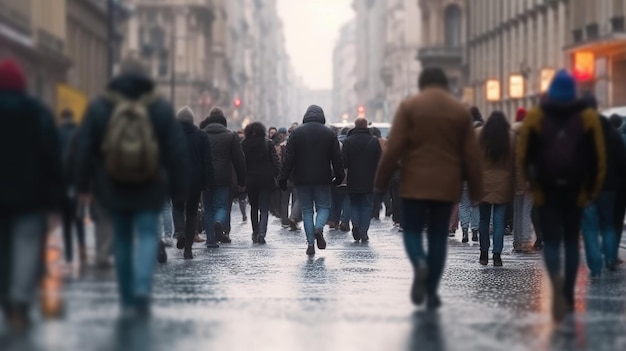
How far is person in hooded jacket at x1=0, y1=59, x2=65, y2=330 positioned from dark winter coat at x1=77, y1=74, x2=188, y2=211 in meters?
0.52

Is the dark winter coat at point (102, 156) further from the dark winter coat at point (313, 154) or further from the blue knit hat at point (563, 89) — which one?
the dark winter coat at point (313, 154)

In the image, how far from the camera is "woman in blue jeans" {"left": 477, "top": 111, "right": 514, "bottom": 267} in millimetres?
17266

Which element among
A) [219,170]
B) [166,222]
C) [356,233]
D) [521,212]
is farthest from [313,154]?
[356,233]

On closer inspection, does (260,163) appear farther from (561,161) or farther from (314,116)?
(561,161)

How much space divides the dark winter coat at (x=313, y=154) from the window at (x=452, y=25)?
262 feet

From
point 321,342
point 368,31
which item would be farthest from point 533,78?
point 368,31

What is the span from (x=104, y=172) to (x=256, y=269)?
6.82 m

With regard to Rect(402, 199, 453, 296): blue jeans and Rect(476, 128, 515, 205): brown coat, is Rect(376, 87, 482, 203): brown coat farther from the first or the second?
Rect(476, 128, 515, 205): brown coat

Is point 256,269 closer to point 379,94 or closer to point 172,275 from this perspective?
point 172,275

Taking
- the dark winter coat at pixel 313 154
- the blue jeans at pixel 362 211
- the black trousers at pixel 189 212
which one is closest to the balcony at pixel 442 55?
the blue jeans at pixel 362 211

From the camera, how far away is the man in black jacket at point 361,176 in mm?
22469

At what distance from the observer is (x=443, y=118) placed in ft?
37.4

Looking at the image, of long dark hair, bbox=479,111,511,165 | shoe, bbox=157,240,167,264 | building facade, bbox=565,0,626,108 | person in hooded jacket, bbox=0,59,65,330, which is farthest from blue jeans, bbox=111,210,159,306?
building facade, bbox=565,0,626,108

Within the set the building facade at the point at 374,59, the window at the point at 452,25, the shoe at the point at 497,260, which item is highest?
the building facade at the point at 374,59
